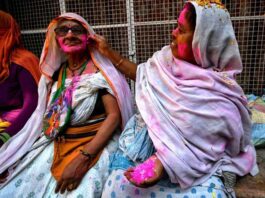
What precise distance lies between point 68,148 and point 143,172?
0.67 m

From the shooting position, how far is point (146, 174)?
1.49 meters

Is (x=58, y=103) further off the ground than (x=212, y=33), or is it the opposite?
(x=212, y=33)

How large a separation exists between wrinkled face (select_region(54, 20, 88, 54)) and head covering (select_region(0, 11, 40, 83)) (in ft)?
1.98

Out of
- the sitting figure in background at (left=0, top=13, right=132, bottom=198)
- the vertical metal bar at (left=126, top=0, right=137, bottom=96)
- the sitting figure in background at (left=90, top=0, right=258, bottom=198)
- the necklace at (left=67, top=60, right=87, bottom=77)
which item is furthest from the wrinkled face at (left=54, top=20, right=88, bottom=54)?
the vertical metal bar at (left=126, top=0, right=137, bottom=96)

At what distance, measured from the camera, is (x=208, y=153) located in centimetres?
156

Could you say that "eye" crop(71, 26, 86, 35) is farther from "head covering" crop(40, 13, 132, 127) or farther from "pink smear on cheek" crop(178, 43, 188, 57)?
"pink smear on cheek" crop(178, 43, 188, 57)

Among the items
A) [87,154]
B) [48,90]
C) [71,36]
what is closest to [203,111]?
[87,154]

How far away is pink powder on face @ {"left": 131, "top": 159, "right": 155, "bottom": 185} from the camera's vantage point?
58.1 inches

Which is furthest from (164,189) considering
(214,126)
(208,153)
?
(214,126)

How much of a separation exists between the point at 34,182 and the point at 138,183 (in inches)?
32.5

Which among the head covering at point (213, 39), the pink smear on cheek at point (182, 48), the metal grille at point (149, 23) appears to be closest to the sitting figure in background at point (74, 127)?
the pink smear on cheek at point (182, 48)

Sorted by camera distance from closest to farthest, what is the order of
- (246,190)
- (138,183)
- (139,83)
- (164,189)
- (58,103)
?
(138,183), (164,189), (246,190), (139,83), (58,103)

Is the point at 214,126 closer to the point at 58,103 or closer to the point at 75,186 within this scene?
the point at 75,186

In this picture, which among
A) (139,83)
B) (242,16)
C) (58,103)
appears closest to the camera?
(139,83)
